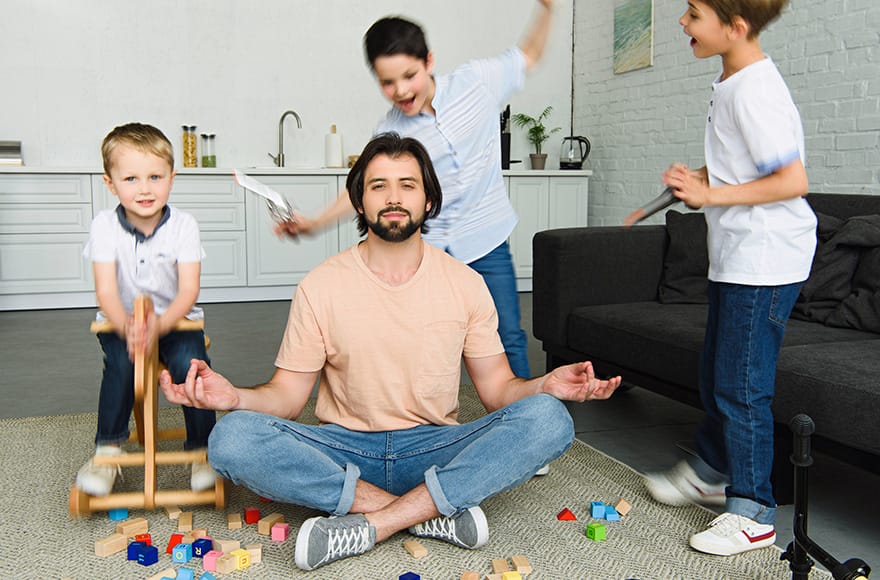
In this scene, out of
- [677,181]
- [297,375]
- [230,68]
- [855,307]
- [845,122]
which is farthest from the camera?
[230,68]

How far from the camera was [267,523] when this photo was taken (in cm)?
202

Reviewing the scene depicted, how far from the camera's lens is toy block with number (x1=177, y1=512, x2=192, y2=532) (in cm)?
202

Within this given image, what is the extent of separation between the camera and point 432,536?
76.6 inches

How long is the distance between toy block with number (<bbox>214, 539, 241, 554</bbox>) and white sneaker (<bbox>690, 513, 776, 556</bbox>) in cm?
103

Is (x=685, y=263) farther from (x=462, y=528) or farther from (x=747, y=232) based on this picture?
(x=462, y=528)

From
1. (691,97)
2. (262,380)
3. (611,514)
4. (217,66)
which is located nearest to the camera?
(611,514)

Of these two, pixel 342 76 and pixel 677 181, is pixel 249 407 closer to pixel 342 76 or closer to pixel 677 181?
pixel 677 181

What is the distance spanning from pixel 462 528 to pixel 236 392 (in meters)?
0.58

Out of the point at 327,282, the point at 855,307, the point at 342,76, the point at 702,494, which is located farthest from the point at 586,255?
the point at 342,76

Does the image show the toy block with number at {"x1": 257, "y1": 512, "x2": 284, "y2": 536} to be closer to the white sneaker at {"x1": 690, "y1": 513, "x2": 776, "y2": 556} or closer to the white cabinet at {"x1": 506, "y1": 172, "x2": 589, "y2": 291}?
the white sneaker at {"x1": 690, "y1": 513, "x2": 776, "y2": 556}

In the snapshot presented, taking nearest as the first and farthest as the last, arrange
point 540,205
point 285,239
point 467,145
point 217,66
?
point 467,145 < point 285,239 < point 217,66 < point 540,205

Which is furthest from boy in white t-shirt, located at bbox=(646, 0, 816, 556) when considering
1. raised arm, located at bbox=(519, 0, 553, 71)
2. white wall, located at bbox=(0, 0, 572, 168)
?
white wall, located at bbox=(0, 0, 572, 168)

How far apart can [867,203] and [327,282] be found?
1.96 m

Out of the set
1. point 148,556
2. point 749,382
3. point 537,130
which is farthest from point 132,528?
point 537,130
